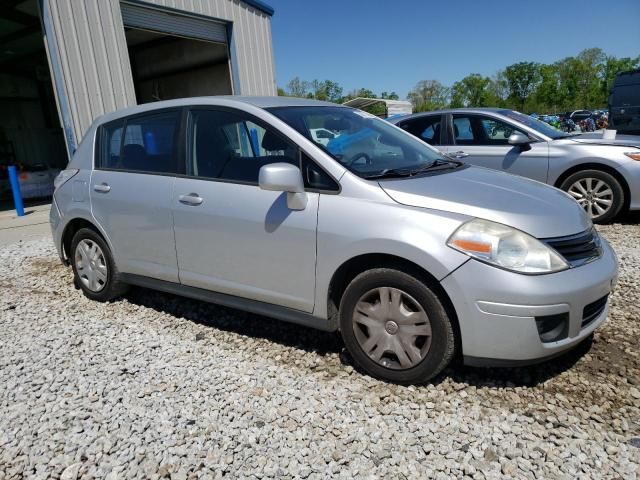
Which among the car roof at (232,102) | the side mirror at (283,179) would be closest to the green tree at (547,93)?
the car roof at (232,102)

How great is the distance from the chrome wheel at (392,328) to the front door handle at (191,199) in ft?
4.42

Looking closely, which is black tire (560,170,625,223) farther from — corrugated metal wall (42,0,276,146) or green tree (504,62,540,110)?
green tree (504,62,540,110)

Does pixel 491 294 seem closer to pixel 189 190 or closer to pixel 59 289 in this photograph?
pixel 189 190

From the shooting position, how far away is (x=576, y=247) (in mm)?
2418

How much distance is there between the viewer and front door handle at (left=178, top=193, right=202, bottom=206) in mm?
3119

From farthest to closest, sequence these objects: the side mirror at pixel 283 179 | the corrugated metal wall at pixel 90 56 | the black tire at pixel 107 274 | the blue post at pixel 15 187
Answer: the blue post at pixel 15 187 → the corrugated metal wall at pixel 90 56 → the black tire at pixel 107 274 → the side mirror at pixel 283 179

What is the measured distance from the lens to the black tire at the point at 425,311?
2365 mm

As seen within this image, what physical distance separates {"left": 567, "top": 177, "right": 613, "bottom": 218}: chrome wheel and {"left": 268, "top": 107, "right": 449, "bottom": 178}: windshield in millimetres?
3625

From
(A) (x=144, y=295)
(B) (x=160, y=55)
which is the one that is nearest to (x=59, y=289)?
(A) (x=144, y=295)

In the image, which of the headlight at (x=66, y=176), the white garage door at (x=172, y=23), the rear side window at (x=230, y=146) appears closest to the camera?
the rear side window at (x=230, y=146)

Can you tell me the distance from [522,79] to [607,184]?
2588 inches

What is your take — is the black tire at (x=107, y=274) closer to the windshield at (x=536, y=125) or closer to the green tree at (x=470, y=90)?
the windshield at (x=536, y=125)

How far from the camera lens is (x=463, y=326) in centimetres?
232

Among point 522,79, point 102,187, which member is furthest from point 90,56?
point 522,79
